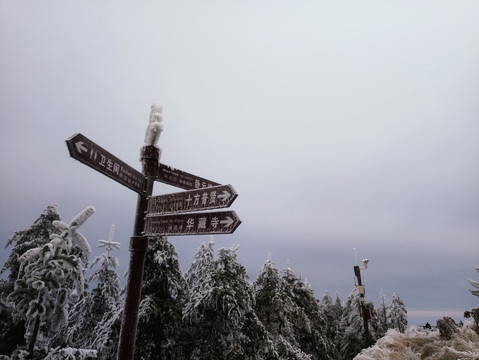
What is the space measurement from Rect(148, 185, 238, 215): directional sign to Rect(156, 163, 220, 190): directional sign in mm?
716

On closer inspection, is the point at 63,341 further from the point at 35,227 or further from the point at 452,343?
the point at 452,343

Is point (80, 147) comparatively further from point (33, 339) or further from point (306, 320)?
point (306, 320)

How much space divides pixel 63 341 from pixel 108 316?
6.13m

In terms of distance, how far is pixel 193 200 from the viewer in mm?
4652

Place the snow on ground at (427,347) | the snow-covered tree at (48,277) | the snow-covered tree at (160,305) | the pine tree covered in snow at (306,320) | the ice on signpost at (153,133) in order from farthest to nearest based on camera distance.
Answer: the pine tree covered in snow at (306,320) → the snow-covered tree at (160,305) → the snow-covered tree at (48,277) → the ice on signpost at (153,133) → the snow on ground at (427,347)

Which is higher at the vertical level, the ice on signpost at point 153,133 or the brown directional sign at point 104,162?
the ice on signpost at point 153,133

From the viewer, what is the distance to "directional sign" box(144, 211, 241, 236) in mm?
4195

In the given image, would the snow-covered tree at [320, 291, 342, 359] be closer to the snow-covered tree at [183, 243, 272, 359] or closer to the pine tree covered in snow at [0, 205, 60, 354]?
the snow-covered tree at [183, 243, 272, 359]

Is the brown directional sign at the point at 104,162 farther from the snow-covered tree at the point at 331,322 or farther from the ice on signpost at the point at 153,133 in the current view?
the snow-covered tree at the point at 331,322

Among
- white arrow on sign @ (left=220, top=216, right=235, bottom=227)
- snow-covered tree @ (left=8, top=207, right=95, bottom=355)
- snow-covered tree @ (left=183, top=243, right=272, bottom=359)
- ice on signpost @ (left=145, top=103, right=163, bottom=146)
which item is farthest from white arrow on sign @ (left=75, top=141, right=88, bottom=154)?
snow-covered tree @ (left=183, top=243, right=272, bottom=359)

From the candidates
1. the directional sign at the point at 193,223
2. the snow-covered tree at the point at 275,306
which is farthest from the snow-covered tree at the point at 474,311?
the snow-covered tree at the point at 275,306

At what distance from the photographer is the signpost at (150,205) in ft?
14.4

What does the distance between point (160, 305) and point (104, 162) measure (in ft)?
34.5

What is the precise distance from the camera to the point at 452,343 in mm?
3582
